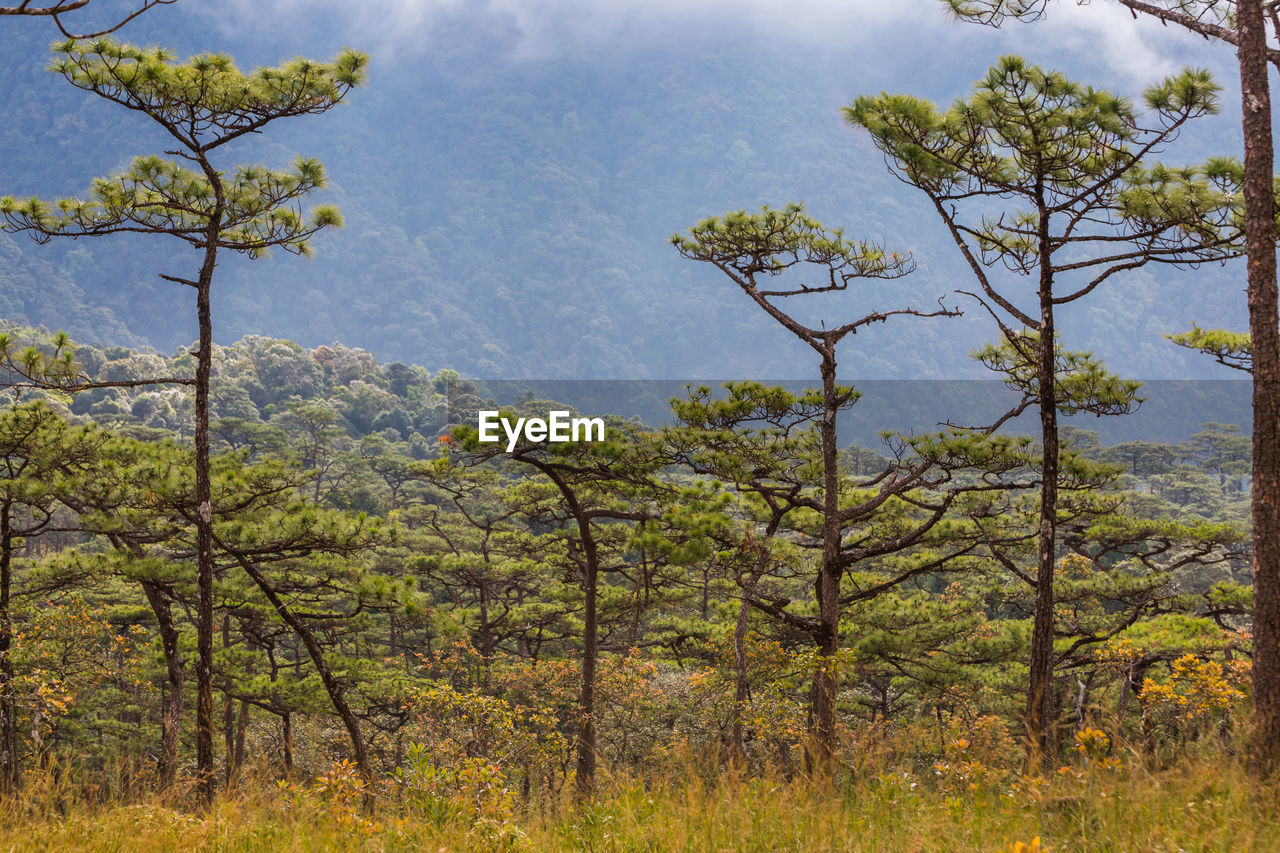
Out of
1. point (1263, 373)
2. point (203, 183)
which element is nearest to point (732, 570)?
point (1263, 373)

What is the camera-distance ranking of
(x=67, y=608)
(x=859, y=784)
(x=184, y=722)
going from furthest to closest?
1. (x=184, y=722)
2. (x=67, y=608)
3. (x=859, y=784)

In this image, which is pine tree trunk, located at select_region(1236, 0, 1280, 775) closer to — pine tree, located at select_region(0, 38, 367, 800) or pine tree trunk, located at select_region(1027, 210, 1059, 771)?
pine tree trunk, located at select_region(1027, 210, 1059, 771)

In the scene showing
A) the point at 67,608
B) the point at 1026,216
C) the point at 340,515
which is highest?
the point at 1026,216

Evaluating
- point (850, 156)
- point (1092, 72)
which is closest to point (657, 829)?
point (850, 156)

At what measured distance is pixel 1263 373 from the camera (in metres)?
4.95

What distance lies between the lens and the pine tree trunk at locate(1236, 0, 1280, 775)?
4.74m

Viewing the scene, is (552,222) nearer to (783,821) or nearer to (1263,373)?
(1263,373)

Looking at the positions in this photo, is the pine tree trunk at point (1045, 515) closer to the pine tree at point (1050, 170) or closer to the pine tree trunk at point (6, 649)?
the pine tree at point (1050, 170)

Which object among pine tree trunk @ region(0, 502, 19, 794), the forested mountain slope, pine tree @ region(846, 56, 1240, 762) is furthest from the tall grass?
the forested mountain slope

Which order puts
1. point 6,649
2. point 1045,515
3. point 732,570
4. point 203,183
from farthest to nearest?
1. point 732,570
2. point 6,649
3. point 203,183
4. point 1045,515

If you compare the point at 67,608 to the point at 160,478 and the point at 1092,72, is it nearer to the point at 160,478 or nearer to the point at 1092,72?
the point at 160,478

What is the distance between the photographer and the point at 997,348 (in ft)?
31.8

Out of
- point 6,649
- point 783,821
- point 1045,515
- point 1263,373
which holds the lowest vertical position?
point 6,649

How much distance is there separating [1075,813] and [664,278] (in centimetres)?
17456
